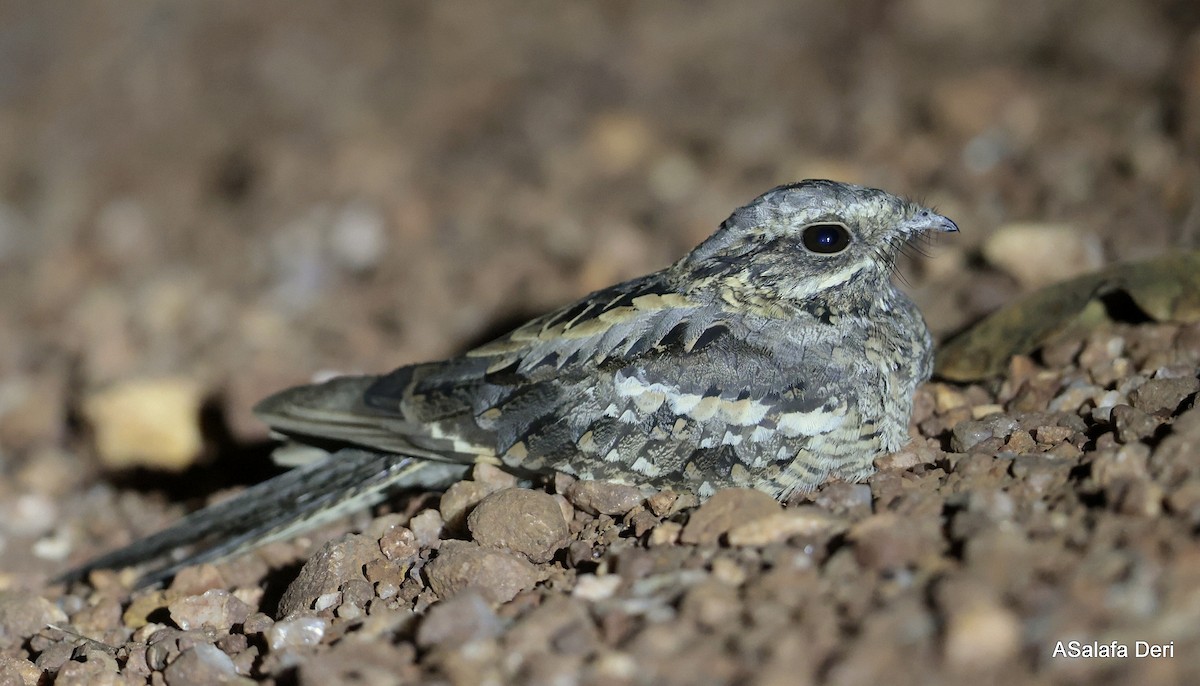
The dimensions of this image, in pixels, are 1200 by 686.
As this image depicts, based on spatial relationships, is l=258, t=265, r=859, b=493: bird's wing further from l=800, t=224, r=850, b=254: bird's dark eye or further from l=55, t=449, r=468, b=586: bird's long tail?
l=800, t=224, r=850, b=254: bird's dark eye

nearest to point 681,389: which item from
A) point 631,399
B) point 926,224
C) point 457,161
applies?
point 631,399

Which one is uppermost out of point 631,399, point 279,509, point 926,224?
point 926,224

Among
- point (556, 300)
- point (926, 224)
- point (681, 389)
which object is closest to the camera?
point (681, 389)

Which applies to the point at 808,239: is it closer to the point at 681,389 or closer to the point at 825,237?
the point at 825,237

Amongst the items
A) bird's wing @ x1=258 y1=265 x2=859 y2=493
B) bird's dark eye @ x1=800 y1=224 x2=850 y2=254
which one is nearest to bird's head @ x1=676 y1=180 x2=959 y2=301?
bird's dark eye @ x1=800 y1=224 x2=850 y2=254

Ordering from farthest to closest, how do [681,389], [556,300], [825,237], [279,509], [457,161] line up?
[457,161]
[556,300]
[279,509]
[825,237]
[681,389]

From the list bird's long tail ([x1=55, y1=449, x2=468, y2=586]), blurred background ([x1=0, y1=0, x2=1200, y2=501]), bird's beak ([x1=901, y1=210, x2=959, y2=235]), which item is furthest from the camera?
blurred background ([x1=0, y1=0, x2=1200, y2=501])
